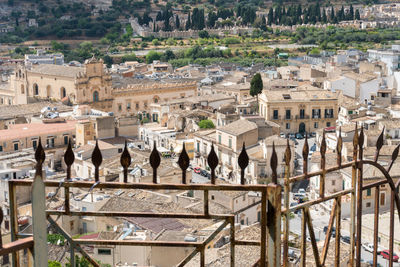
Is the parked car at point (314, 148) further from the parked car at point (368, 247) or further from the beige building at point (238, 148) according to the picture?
the parked car at point (368, 247)

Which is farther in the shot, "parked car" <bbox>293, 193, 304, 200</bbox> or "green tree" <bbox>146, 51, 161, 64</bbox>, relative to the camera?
"green tree" <bbox>146, 51, 161, 64</bbox>

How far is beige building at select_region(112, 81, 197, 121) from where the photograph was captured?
28.3 meters

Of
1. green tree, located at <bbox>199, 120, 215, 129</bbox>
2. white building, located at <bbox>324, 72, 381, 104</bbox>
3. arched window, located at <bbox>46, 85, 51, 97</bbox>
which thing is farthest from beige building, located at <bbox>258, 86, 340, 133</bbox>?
arched window, located at <bbox>46, 85, 51, 97</bbox>

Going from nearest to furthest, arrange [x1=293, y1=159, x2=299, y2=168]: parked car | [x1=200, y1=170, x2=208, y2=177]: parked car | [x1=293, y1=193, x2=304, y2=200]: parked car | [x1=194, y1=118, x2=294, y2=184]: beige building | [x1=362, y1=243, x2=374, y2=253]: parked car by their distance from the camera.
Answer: [x1=362, y1=243, x2=374, y2=253]: parked car, [x1=293, y1=193, x2=304, y2=200]: parked car, [x1=194, y1=118, x2=294, y2=184]: beige building, [x1=200, y1=170, x2=208, y2=177]: parked car, [x1=293, y1=159, x2=299, y2=168]: parked car

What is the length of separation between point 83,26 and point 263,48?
707 inches

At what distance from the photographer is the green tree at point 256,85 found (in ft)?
89.6

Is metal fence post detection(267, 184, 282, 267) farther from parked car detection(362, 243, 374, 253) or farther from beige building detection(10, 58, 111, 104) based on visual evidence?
beige building detection(10, 58, 111, 104)

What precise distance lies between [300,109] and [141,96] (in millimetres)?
7497

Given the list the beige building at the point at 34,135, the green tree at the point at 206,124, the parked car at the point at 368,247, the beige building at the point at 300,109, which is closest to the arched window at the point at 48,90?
the beige building at the point at 34,135

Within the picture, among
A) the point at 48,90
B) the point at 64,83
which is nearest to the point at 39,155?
the point at 64,83

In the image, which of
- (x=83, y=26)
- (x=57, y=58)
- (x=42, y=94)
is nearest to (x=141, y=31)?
(x=83, y=26)

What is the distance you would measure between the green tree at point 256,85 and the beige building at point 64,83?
239 inches

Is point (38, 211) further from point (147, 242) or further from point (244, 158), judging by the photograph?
point (244, 158)

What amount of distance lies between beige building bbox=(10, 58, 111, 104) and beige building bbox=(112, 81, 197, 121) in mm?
594
